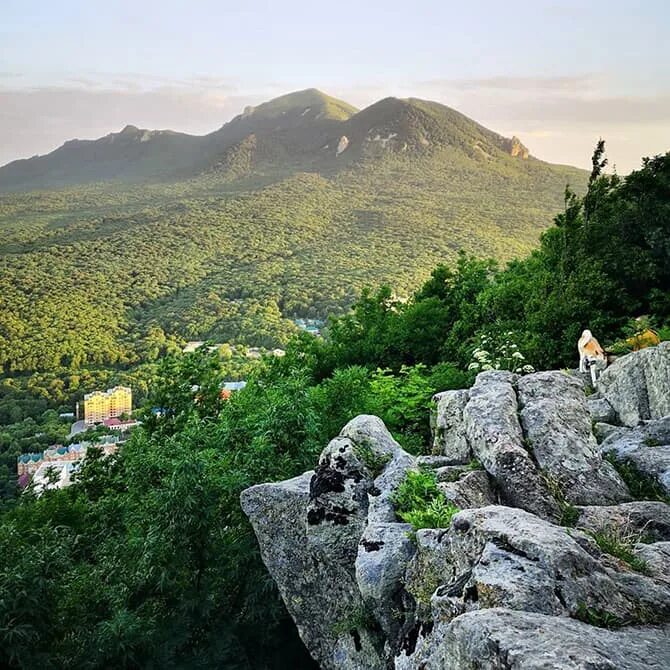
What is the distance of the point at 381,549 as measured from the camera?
5484 mm

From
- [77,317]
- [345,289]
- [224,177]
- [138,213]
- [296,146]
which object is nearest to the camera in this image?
[77,317]

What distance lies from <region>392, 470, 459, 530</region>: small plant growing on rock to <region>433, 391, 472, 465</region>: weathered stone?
109 centimetres

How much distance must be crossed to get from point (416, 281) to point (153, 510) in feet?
243

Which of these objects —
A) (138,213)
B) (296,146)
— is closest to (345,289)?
(138,213)

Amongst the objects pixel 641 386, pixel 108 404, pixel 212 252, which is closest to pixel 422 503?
pixel 641 386

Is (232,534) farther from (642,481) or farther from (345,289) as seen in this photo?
(345,289)

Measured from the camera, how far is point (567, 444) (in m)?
6.61

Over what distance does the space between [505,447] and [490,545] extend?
7.50 ft

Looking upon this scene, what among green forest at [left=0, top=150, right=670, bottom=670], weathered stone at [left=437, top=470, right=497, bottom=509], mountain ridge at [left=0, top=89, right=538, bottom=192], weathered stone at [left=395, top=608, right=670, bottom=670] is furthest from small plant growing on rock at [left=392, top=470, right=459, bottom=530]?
mountain ridge at [left=0, top=89, right=538, bottom=192]

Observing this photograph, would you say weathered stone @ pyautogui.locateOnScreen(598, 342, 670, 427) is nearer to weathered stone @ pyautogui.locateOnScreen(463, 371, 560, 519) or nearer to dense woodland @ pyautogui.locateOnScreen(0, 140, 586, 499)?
weathered stone @ pyautogui.locateOnScreen(463, 371, 560, 519)

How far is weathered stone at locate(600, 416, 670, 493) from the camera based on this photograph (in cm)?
681

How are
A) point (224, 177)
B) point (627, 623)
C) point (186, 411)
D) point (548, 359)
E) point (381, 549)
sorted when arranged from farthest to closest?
point (224, 177) → point (548, 359) → point (186, 411) → point (381, 549) → point (627, 623)

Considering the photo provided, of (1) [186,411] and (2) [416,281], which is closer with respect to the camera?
Answer: (1) [186,411]

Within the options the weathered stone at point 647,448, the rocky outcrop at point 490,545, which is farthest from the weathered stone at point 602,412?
the weathered stone at point 647,448
